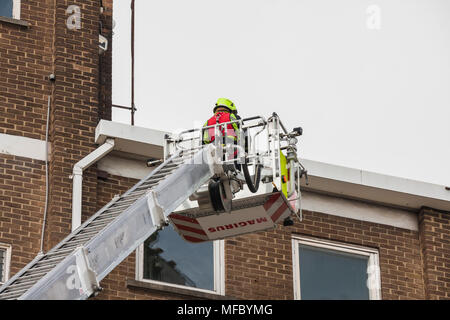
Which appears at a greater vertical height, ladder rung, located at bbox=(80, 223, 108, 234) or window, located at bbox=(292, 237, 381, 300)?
window, located at bbox=(292, 237, 381, 300)

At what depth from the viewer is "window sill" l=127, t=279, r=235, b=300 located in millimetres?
17875

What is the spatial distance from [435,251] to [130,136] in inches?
217

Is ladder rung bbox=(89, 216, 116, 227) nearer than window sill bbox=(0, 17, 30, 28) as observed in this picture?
Yes

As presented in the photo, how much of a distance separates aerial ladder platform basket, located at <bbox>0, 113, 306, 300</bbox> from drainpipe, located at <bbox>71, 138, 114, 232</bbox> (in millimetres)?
1764

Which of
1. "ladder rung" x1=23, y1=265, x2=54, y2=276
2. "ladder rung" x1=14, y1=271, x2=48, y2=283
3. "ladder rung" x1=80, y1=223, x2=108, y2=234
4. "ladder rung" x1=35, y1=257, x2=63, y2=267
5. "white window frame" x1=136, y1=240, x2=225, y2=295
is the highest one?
"white window frame" x1=136, y1=240, x2=225, y2=295

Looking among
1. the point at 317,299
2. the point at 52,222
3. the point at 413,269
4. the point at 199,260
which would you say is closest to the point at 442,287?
the point at 413,269

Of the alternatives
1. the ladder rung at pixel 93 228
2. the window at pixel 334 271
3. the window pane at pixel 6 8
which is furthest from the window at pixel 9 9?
the ladder rung at pixel 93 228

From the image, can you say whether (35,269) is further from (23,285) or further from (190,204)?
(190,204)

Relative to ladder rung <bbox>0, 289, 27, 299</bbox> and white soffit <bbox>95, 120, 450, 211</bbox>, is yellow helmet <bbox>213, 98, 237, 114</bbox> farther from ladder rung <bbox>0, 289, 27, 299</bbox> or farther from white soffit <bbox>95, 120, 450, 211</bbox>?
ladder rung <bbox>0, 289, 27, 299</bbox>

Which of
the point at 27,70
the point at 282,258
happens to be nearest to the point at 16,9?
the point at 27,70

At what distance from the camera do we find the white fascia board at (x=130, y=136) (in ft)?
59.9

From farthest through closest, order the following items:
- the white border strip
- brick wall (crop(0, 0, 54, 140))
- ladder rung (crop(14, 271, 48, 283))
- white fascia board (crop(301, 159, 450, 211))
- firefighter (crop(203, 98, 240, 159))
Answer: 1. white fascia board (crop(301, 159, 450, 211))
2. the white border strip
3. brick wall (crop(0, 0, 54, 140))
4. firefighter (crop(203, 98, 240, 159))
5. ladder rung (crop(14, 271, 48, 283))

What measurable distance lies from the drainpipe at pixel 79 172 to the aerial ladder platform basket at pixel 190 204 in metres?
1.76

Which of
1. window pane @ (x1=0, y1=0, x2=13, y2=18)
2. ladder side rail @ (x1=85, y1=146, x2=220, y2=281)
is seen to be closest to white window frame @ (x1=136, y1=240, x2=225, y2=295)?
ladder side rail @ (x1=85, y1=146, x2=220, y2=281)
